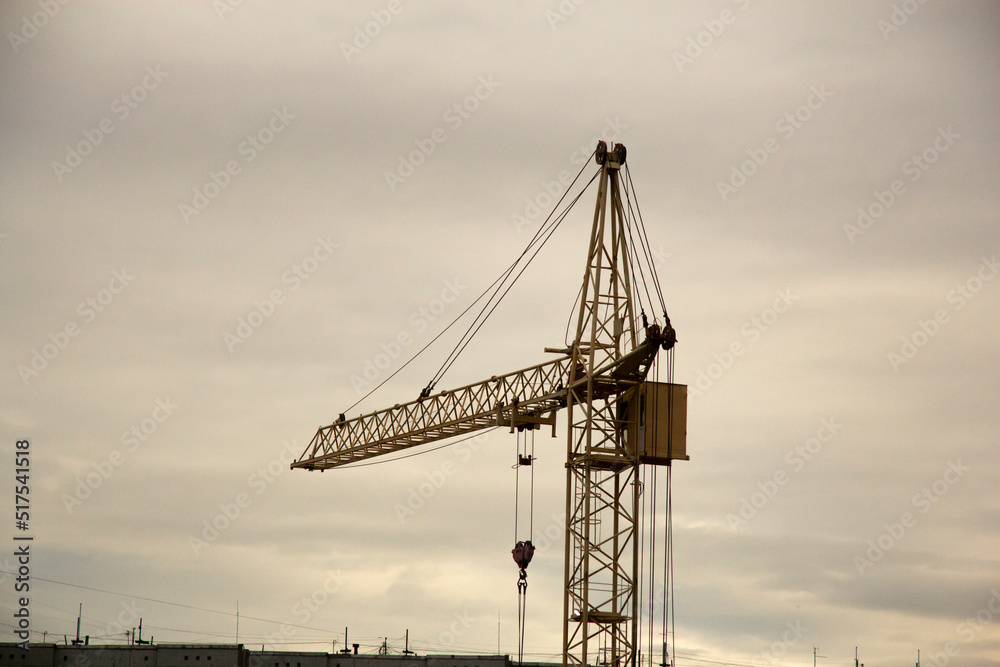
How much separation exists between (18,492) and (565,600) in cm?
2260

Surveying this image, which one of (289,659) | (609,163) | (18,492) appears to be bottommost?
(289,659)

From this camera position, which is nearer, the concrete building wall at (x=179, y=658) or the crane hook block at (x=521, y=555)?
the crane hook block at (x=521, y=555)

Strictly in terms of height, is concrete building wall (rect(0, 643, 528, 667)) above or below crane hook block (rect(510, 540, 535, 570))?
below

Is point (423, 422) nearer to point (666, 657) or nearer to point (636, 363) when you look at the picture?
point (636, 363)

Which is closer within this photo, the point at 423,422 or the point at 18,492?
the point at 18,492

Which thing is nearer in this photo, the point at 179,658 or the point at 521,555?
the point at 521,555

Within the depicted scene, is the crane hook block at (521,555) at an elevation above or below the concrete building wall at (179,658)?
above

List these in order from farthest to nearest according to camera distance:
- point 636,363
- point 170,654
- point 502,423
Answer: point 170,654, point 502,423, point 636,363

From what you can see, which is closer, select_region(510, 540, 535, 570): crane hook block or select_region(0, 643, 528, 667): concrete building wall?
select_region(510, 540, 535, 570): crane hook block

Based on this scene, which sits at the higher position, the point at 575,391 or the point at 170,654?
the point at 575,391

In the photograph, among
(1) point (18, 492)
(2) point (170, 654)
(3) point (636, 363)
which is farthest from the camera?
(2) point (170, 654)

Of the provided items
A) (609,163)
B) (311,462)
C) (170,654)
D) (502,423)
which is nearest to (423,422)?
(502,423)

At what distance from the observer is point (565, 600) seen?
5644 centimetres

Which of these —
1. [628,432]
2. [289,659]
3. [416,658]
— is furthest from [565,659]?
[289,659]
